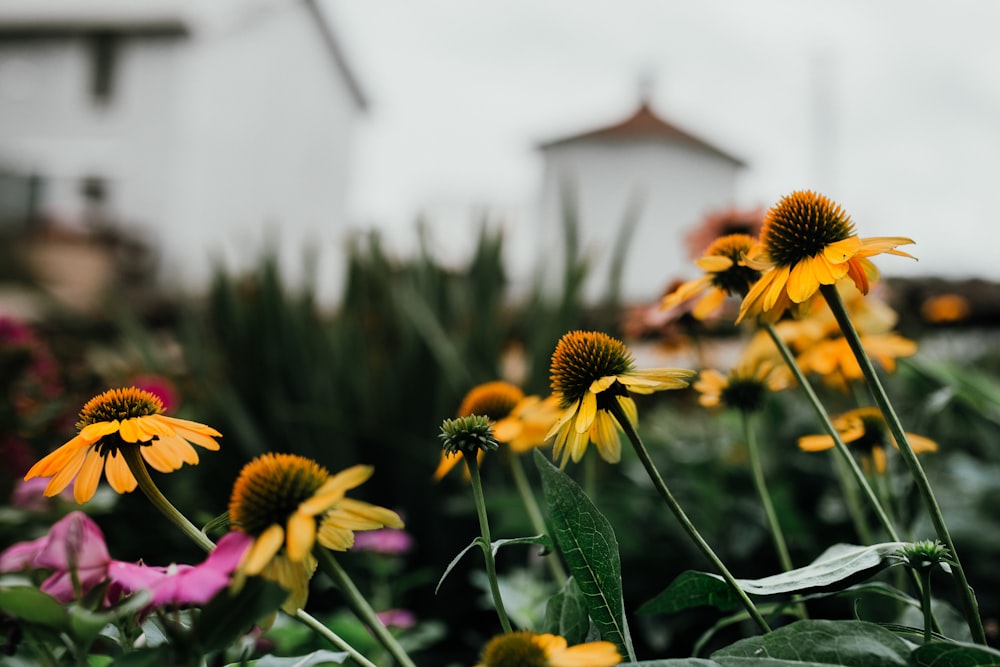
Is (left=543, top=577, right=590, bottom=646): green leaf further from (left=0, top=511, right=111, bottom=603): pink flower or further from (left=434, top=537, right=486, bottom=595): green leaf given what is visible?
(left=0, top=511, right=111, bottom=603): pink flower

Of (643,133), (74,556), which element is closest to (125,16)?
(643,133)

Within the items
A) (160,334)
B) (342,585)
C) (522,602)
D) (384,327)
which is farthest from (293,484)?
(160,334)

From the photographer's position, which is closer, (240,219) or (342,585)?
(342,585)

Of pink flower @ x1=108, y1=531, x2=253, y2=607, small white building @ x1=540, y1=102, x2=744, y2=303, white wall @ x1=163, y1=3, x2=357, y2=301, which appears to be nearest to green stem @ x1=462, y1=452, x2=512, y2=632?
pink flower @ x1=108, y1=531, x2=253, y2=607

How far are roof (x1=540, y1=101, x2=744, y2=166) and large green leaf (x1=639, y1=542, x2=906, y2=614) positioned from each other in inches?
253

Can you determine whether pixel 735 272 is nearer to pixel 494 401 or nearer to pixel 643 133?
pixel 494 401

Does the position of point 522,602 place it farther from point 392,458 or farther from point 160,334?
point 160,334

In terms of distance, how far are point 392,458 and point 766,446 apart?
0.65 metres

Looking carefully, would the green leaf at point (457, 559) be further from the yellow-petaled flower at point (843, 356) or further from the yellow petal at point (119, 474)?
the yellow-petaled flower at point (843, 356)

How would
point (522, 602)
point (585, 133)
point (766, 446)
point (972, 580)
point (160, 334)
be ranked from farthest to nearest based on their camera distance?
point (585, 133) → point (160, 334) → point (766, 446) → point (972, 580) → point (522, 602)

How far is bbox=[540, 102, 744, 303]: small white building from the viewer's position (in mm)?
5789

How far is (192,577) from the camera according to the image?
10.5 inches

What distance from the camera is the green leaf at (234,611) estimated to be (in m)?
0.27

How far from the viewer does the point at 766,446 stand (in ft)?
3.83
